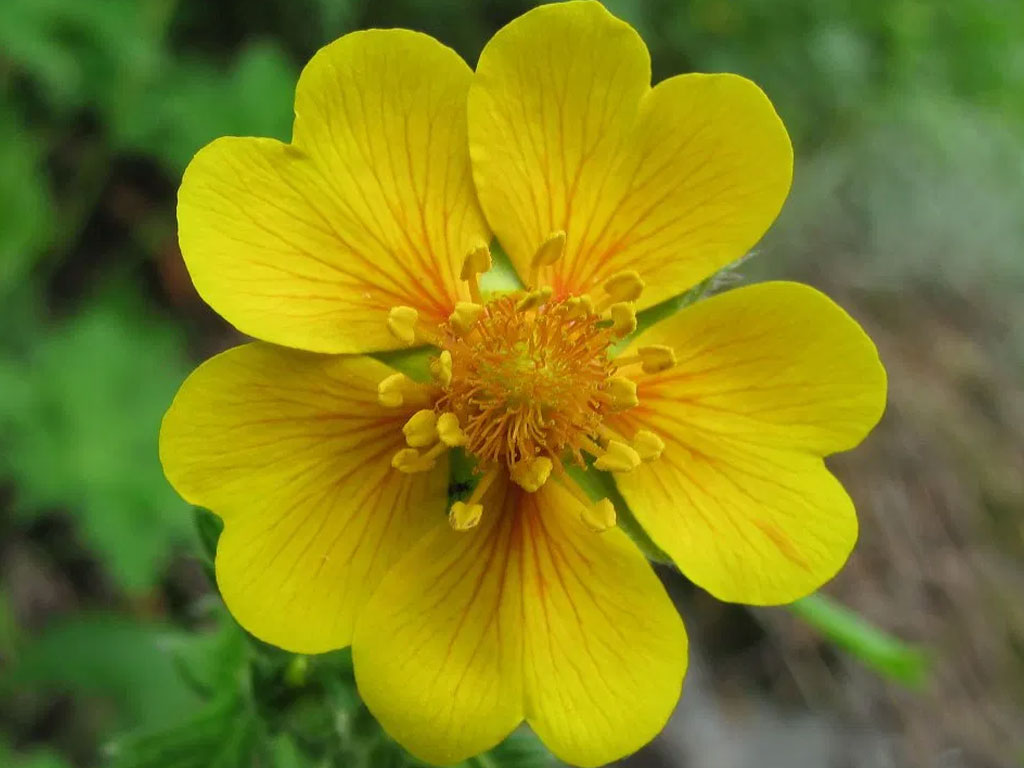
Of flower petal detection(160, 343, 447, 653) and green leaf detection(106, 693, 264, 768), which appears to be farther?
green leaf detection(106, 693, 264, 768)

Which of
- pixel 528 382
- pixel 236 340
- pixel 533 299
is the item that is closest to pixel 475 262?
pixel 533 299

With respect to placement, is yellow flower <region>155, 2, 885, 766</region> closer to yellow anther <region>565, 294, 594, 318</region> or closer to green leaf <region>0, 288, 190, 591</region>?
yellow anther <region>565, 294, 594, 318</region>

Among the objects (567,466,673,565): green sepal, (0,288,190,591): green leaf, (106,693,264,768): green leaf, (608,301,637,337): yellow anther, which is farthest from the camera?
(0,288,190,591): green leaf

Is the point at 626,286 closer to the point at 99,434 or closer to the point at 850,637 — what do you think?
the point at 850,637

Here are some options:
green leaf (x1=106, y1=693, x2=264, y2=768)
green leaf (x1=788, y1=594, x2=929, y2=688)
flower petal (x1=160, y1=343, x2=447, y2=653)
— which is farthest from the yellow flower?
green leaf (x1=788, y1=594, x2=929, y2=688)

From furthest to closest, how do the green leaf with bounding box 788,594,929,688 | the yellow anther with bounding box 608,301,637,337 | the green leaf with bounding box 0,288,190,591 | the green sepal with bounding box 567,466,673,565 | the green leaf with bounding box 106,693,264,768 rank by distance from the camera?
1. the green leaf with bounding box 0,288,190,591
2. the green leaf with bounding box 788,594,929,688
3. the green leaf with bounding box 106,693,264,768
4. the green sepal with bounding box 567,466,673,565
5. the yellow anther with bounding box 608,301,637,337

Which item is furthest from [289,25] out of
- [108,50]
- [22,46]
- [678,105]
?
[678,105]
